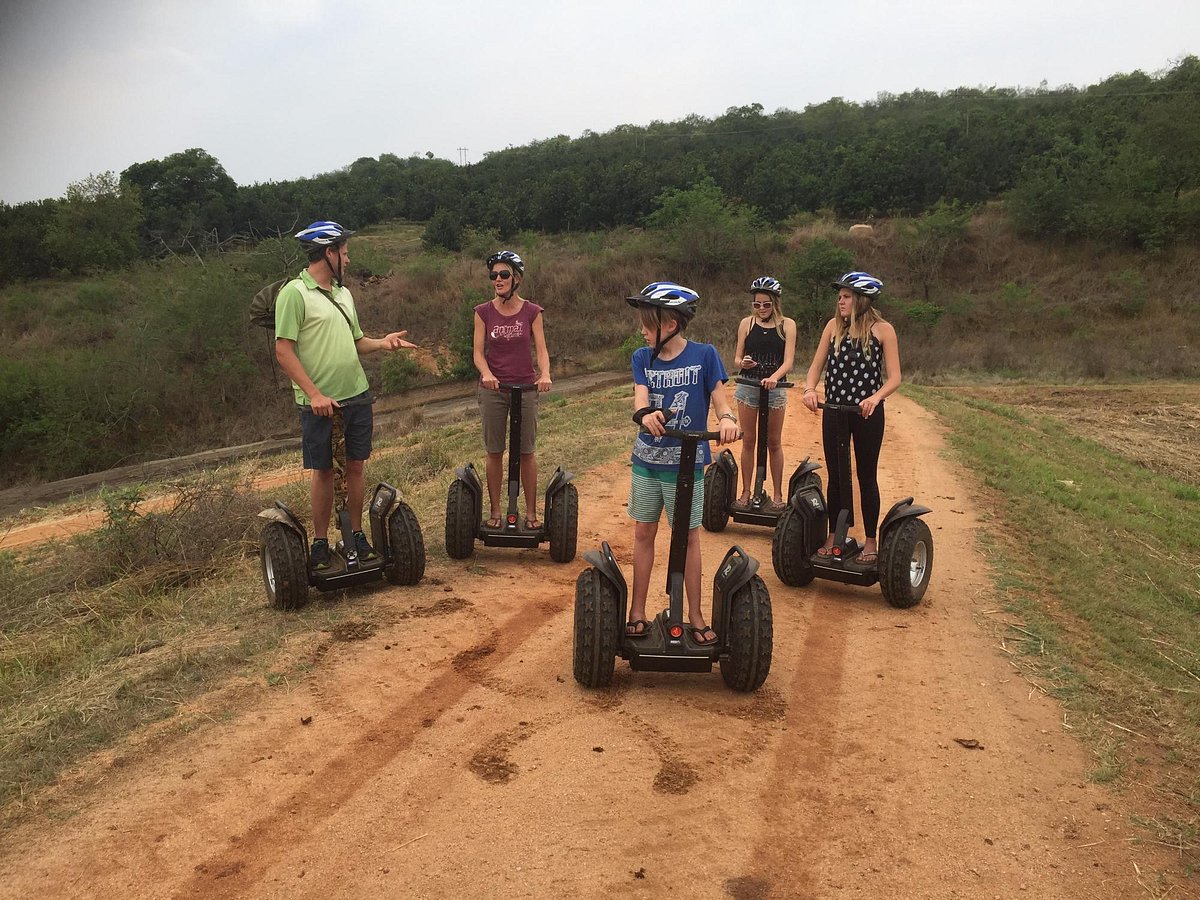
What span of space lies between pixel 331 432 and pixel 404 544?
96cm

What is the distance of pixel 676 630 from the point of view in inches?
186

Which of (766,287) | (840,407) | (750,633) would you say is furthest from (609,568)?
(766,287)

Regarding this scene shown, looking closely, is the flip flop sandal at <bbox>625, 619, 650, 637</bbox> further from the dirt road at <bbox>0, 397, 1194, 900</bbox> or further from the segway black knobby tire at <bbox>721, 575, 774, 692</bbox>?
the segway black knobby tire at <bbox>721, 575, 774, 692</bbox>

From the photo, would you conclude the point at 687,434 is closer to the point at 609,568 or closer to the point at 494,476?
the point at 609,568

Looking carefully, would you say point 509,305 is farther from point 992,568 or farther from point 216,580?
point 992,568

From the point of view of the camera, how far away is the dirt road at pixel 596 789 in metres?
3.36

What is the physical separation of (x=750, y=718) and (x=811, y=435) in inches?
372

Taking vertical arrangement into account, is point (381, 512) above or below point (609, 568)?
below

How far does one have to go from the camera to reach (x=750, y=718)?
4570 millimetres

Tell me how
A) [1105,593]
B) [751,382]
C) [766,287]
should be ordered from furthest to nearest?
[766,287]
[751,382]
[1105,593]

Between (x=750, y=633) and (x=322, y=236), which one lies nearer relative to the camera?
(x=750, y=633)

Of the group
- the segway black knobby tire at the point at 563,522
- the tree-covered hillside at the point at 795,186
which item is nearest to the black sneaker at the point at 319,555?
the segway black knobby tire at the point at 563,522

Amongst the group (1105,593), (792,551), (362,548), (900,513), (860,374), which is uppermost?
(860,374)

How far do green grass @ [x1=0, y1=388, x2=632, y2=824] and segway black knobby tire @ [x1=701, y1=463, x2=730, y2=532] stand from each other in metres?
2.44
